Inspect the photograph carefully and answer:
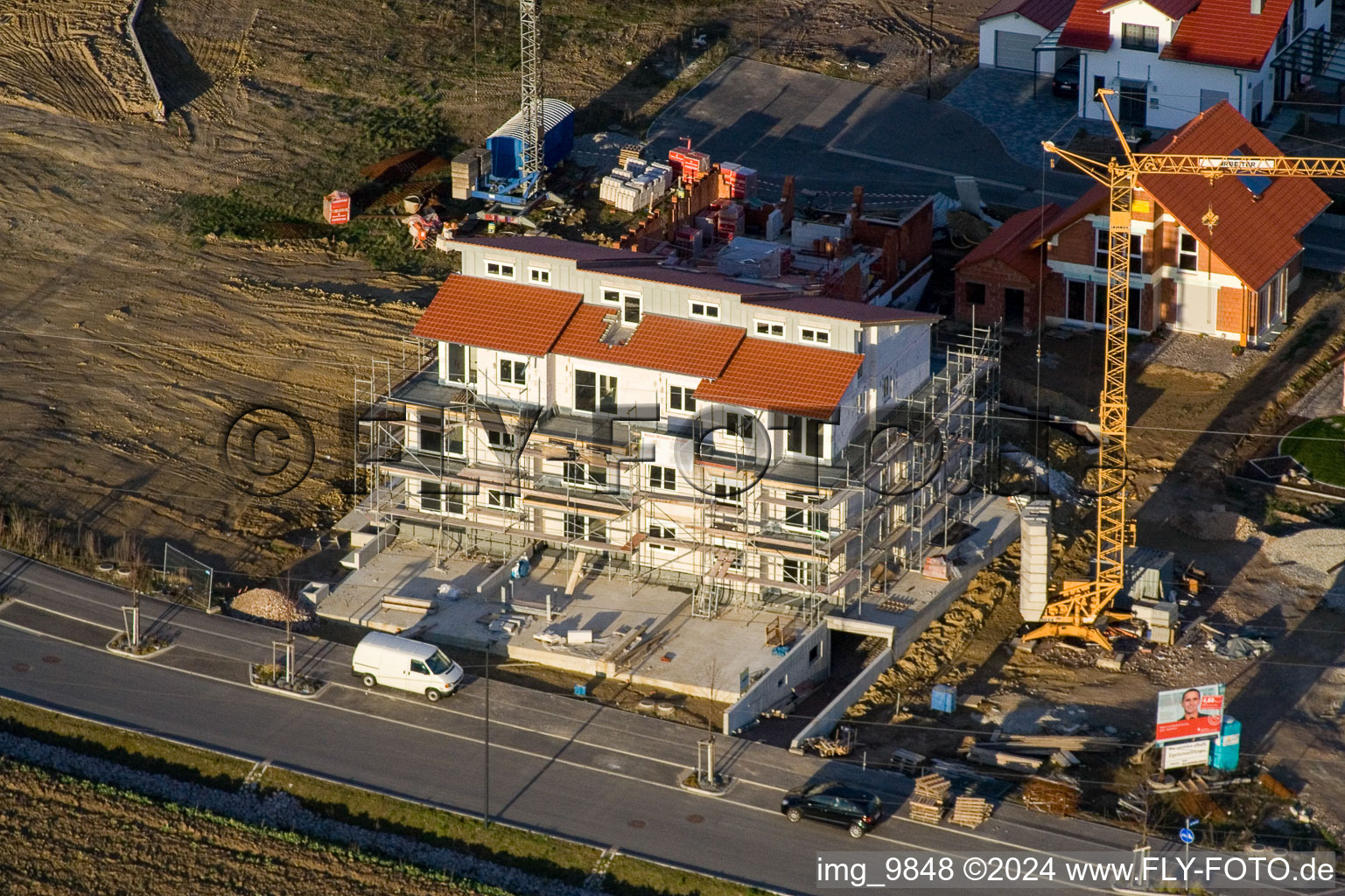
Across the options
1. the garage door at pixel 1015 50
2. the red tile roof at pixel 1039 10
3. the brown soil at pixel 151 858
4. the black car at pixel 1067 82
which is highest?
the red tile roof at pixel 1039 10

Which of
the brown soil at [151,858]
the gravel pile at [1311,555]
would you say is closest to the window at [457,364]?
the brown soil at [151,858]

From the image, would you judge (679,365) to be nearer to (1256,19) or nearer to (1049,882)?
(1049,882)

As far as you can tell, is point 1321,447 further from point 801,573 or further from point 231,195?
point 231,195

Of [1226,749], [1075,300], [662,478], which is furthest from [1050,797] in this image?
[1075,300]

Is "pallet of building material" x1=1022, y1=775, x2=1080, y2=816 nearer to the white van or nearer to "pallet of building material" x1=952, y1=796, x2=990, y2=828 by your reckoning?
"pallet of building material" x1=952, y1=796, x2=990, y2=828

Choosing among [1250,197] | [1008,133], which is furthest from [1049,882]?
[1008,133]

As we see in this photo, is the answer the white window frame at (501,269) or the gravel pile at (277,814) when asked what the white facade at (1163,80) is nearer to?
the white window frame at (501,269)
